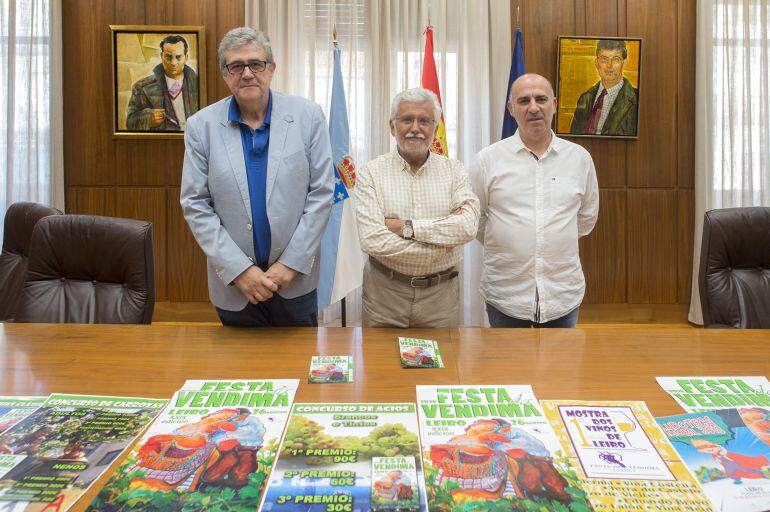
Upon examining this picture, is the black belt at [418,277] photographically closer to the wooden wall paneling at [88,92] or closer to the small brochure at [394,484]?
the small brochure at [394,484]

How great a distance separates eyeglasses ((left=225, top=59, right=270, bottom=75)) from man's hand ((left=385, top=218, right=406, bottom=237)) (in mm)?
717

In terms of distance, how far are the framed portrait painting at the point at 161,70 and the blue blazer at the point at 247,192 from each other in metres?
2.83

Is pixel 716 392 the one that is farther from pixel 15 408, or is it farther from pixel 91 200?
pixel 91 200

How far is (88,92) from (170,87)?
2.51 feet

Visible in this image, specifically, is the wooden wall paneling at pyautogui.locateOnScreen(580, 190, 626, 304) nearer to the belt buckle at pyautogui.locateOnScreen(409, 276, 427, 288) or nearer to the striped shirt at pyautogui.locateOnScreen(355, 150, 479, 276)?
the striped shirt at pyautogui.locateOnScreen(355, 150, 479, 276)

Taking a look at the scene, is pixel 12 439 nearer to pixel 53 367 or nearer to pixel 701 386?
pixel 53 367

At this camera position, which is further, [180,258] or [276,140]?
[180,258]

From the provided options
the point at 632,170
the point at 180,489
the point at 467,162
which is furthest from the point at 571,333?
the point at 632,170

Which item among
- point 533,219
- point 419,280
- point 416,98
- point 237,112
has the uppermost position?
point 416,98

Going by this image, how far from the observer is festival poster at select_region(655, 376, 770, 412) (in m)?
1.06

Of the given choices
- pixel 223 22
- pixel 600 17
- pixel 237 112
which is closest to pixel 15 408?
pixel 237 112

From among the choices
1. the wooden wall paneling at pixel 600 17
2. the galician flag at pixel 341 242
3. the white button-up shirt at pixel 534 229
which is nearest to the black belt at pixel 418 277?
the white button-up shirt at pixel 534 229

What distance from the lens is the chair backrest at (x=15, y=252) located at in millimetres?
2617

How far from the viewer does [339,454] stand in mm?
856
